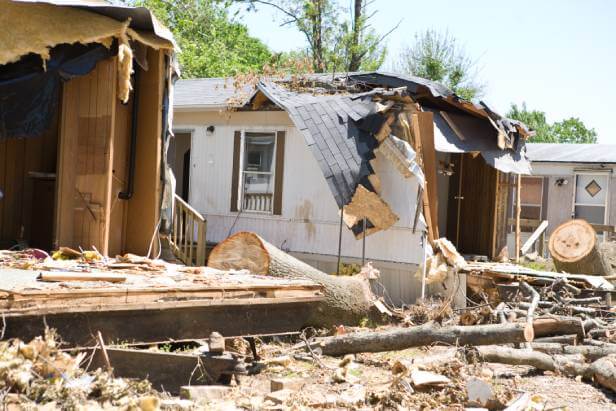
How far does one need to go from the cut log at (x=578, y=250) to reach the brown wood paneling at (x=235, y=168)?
19.8 ft

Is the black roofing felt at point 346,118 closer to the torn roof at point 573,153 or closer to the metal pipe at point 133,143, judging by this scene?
the metal pipe at point 133,143

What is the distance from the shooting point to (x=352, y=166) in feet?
43.2

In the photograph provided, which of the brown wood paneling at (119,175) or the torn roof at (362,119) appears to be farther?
the torn roof at (362,119)

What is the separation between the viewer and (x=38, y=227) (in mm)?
11586

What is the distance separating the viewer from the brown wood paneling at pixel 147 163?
1093cm

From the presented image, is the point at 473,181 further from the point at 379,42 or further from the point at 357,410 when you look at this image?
the point at 379,42

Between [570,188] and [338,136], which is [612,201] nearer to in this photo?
[570,188]

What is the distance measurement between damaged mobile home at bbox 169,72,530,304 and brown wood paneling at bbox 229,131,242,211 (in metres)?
0.03

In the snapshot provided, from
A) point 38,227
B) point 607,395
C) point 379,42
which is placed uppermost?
point 379,42

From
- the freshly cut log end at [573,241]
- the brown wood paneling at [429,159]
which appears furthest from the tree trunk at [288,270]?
the freshly cut log end at [573,241]

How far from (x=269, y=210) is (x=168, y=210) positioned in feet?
14.4

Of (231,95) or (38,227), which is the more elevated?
(231,95)

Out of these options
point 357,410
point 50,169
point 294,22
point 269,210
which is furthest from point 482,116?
point 294,22

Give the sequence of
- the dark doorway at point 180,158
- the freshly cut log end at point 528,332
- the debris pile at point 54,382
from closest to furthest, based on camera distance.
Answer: the debris pile at point 54,382 < the freshly cut log end at point 528,332 < the dark doorway at point 180,158
